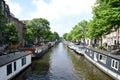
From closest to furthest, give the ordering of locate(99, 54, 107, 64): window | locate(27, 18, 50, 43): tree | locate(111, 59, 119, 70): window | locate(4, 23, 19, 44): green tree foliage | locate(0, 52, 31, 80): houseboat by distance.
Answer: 1. locate(0, 52, 31, 80): houseboat
2. locate(111, 59, 119, 70): window
3. locate(99, 54, 107, 64): window
4. locate(4, 23, 19, 44): green tree foliage
5. locate(27, 18, 50, 43): tree

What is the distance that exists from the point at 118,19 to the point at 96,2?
9557 millimetres

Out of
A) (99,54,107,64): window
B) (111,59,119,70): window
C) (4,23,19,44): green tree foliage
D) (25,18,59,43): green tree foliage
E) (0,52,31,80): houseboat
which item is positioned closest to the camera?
(0,52,31,80): houseboat

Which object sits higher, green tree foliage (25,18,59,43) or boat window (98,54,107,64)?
green tree foliage (25,18,59,43)

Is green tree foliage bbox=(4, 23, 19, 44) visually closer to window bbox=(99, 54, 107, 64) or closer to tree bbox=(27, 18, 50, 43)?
window bbox=(99, 54, 107, 64)

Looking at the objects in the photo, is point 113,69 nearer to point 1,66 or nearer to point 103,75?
point 103,75

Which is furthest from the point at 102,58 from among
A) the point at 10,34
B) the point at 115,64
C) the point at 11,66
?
the point at 10,34

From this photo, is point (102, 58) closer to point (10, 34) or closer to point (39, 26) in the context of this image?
point (10, 34)

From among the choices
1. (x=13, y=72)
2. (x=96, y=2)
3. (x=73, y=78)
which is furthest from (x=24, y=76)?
(x=96, y=2)

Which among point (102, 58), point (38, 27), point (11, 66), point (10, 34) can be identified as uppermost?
point (38, 27)

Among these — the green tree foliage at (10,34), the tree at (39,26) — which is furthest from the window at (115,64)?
the tree at (39,26)

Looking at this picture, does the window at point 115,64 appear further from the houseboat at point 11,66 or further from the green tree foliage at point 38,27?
the green tree foliage at point 38,27

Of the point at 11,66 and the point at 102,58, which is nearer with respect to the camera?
the point at 11,66

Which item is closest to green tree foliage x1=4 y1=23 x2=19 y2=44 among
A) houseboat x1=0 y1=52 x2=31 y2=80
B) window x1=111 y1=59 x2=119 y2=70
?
houseboat x1=0 y1=52 x2=31 y2=80

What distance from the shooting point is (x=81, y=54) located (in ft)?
198
